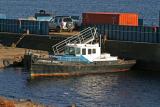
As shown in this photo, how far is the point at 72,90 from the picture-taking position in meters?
48.2

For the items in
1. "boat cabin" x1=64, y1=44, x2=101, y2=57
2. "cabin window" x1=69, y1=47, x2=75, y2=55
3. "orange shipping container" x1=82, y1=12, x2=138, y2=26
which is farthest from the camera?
"orange shipping container" x1=82, y1=12, x2=138, y2=26

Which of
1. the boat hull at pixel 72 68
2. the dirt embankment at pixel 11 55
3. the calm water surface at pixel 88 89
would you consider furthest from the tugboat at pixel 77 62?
the dirt embankment at pixel 11 55

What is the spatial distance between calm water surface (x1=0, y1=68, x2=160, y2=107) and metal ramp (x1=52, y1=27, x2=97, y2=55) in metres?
4.32

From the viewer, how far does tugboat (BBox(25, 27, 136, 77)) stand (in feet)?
173

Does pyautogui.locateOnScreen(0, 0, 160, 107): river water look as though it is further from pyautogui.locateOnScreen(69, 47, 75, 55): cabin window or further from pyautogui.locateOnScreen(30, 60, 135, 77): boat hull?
pyautogui.locateOnScreen(69, 47, 75, 55): cabin window

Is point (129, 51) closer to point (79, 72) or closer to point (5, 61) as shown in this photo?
point (79, 72)

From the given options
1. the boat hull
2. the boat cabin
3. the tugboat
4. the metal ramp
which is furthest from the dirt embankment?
the boat hull

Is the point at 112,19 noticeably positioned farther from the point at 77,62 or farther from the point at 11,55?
the point at 77,62

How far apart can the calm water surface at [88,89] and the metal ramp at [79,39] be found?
432 cm

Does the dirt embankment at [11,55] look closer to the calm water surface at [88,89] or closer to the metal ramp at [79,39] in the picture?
the calm water surface at [88,89]

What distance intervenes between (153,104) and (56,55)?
13.0 meters

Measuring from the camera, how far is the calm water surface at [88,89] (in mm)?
44469

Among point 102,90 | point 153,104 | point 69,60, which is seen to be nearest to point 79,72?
point 69,60

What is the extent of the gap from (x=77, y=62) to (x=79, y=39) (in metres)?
5.11
